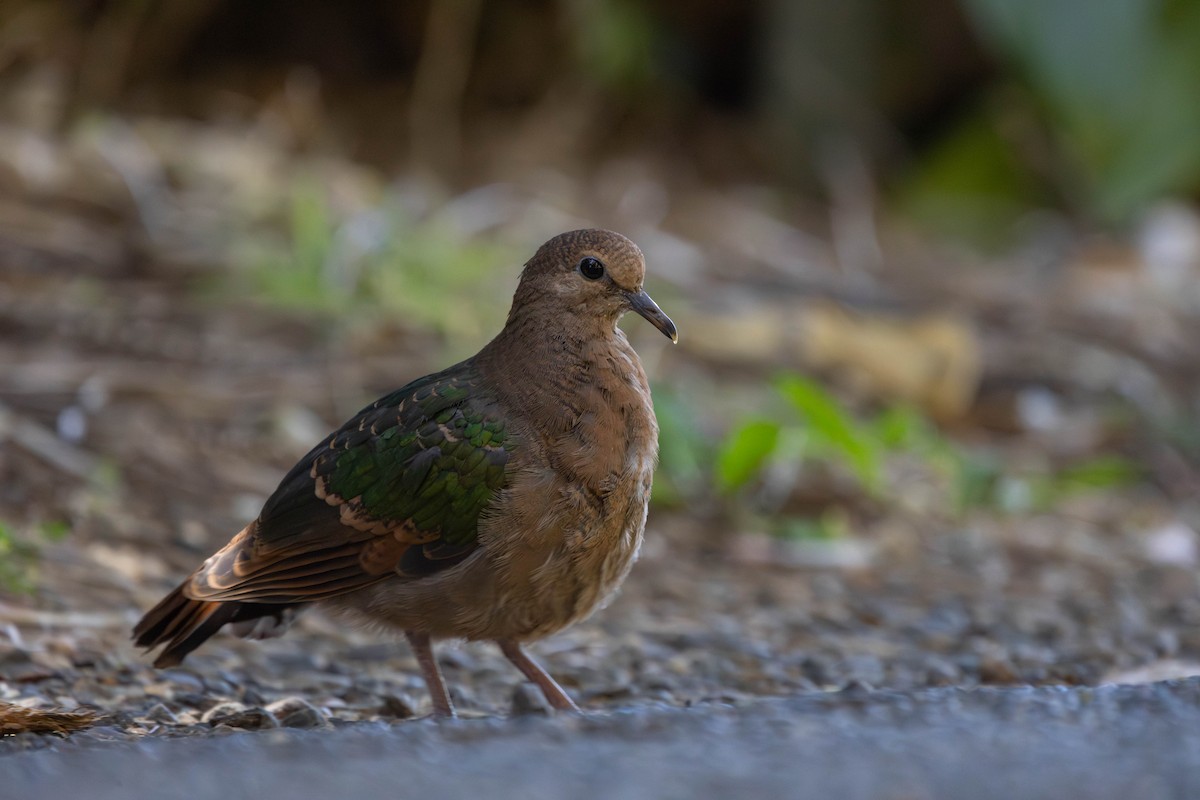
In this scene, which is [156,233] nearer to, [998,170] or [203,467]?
[203,467]

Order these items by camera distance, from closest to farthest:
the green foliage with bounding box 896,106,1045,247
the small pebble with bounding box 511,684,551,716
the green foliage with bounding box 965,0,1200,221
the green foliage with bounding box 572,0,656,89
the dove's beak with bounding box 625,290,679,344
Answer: the small pebble with bounding box 511,684,551,716
the dove's beak with bounding box 625,290,679,344
the green foliage with bounding box 965,0,1200,221
the green foliage with bounding box 572,0,656,89
the green foliage with bounding box 896,106,1045,247

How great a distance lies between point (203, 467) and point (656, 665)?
1857 mm

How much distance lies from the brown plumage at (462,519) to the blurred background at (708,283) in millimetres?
483

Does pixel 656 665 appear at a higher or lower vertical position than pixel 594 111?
lower

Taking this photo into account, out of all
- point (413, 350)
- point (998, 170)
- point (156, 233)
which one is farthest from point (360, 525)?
point (998, 170)

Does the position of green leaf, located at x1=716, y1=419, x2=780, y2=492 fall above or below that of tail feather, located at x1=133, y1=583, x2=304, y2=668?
above

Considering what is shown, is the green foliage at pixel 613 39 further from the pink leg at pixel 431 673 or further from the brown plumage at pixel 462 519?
the pink leg at pixel 431 673

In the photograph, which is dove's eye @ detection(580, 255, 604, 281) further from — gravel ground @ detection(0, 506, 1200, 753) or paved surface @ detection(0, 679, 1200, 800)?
paved surface @ detection(0, 679, 1200, 800)

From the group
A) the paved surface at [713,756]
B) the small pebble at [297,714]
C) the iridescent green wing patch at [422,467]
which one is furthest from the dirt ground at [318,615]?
the paved surface at [713,756]

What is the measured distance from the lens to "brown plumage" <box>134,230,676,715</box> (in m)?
3.46

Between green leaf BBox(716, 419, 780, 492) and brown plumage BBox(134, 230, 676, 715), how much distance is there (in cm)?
155

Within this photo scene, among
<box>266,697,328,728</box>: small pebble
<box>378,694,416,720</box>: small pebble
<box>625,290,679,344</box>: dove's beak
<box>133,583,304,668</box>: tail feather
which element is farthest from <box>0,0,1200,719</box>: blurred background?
<box>625,290,679,344</box>: dove's beak

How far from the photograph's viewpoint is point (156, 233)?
6832 millimetres

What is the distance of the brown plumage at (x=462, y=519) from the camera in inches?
136
